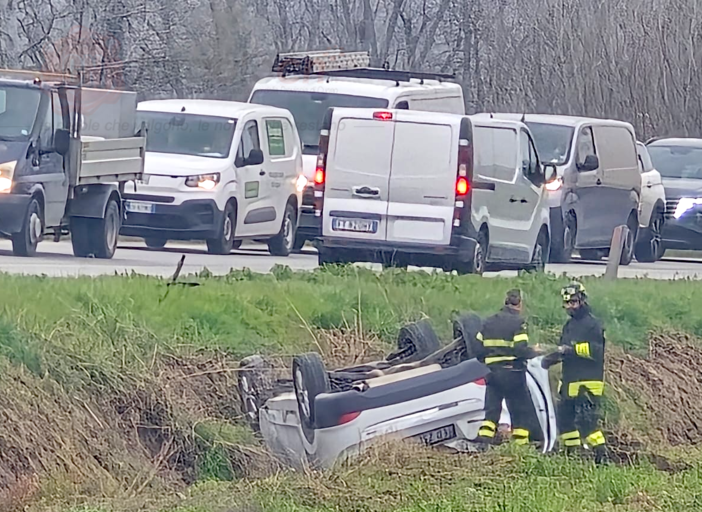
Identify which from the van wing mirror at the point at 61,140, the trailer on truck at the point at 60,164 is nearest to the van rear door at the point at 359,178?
the trailer on truck at the point at 60,164

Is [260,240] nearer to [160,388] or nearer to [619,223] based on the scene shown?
[619,223]

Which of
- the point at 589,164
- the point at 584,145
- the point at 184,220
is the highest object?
the point at 584,145

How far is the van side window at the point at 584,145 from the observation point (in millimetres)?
20500

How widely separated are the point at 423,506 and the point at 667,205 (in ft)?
52.6

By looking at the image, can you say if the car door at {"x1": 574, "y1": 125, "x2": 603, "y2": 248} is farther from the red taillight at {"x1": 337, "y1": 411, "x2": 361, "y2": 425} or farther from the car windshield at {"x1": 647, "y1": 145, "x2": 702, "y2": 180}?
the red taillight at {"x1": 337, "y1": 411, "x2": 361, "y2": 425}

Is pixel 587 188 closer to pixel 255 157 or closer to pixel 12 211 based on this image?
pixel 255 157

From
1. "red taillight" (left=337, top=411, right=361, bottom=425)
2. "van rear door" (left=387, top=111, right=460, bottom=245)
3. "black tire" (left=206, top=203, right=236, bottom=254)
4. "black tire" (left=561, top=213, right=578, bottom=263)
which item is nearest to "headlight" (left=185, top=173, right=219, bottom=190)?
"black tire" (left=206, top=203, right=236, bottom=254)

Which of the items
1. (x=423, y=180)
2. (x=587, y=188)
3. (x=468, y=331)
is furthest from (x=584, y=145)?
(x=468, y=331)

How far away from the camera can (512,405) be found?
36.1 ft

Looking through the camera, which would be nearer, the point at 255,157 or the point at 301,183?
the point at 255,157

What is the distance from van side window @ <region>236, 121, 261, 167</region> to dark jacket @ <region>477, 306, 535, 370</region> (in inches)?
321

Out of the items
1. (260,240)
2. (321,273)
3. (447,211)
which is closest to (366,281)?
(321,273)

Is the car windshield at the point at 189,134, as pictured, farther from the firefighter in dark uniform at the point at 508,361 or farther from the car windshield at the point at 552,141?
the firefighter in dark uniform at the point at 508,361

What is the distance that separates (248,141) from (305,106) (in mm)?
2059
